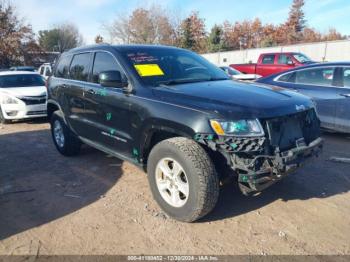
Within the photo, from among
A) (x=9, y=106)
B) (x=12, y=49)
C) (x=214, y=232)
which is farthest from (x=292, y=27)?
(x=214, y=232)

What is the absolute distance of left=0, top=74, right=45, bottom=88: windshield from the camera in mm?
9789

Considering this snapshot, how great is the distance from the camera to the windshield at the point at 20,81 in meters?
9.79

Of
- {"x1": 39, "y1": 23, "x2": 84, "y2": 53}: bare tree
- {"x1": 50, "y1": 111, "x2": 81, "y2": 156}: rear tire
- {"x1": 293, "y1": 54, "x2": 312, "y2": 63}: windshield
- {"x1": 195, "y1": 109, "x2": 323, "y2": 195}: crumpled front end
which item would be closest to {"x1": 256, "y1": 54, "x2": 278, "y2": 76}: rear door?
{"x1": 293, "y1": 54, "x2": 312, "y2": 63}: windshield

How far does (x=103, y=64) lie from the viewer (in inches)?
172

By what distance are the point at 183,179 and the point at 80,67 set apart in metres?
2.69

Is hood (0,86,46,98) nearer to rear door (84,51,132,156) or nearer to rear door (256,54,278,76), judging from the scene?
rear door (84,51,132,156)

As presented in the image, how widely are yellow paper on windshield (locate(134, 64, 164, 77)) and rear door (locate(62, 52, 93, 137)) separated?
3.74 feet

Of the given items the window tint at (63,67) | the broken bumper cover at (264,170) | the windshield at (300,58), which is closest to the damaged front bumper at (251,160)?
the broken bumper cover at (264,170)

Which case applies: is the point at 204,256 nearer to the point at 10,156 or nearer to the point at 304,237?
the point at 304,237

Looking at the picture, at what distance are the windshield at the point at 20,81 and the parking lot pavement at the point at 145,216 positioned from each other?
5670 mm

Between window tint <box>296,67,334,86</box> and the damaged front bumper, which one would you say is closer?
the damaged front bumper

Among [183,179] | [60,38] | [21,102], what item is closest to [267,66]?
[21,102]

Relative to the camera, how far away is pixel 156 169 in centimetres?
346

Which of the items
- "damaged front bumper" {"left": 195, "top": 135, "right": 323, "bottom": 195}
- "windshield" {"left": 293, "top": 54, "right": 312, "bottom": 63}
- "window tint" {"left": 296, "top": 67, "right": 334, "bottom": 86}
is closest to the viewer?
"damaged front bumper" {"left": 195, "top": 135, "right": 323, "bottom": 195}
